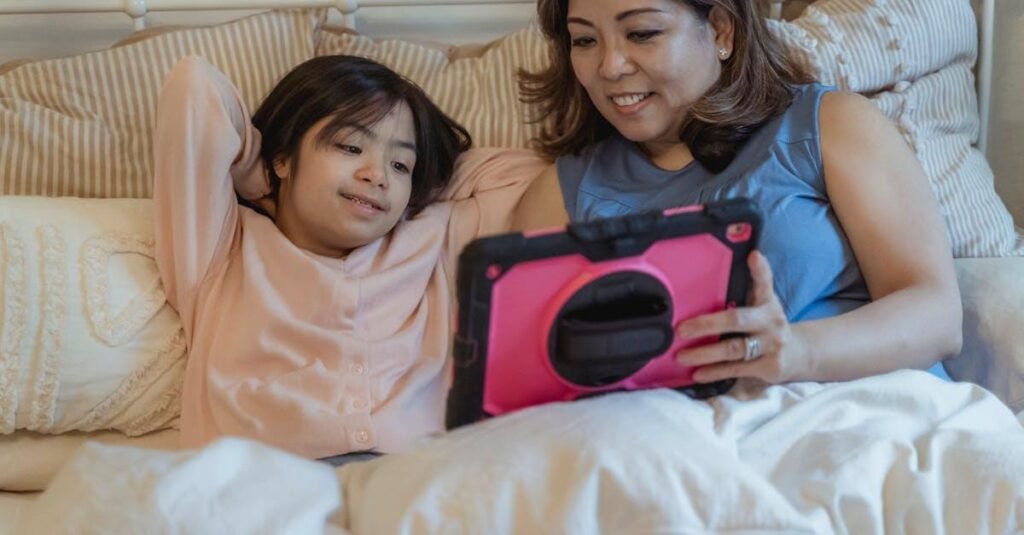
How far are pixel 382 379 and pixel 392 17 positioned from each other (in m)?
0.70

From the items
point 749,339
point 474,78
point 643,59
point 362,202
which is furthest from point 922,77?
point 362,202

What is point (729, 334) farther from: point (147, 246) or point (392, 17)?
point (392, 17)

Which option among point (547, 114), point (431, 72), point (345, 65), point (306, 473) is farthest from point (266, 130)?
point (306, 473)

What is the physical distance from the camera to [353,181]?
1.23 meters

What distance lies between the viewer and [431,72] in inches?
58.3

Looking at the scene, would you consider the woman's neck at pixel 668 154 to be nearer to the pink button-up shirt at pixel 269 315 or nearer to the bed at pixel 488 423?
the bed at pixel 488 423

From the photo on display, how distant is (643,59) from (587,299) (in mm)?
449

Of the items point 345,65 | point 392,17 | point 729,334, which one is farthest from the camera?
point 392,17

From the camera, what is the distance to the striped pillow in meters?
1.45

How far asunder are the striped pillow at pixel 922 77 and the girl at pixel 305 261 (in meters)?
0.60

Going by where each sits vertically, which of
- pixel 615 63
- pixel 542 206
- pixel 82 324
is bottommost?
pixel 82 324

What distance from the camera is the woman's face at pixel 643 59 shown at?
120 cm

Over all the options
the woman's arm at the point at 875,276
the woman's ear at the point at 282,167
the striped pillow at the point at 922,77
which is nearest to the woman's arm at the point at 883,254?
the woman's arm at the point at 875,276

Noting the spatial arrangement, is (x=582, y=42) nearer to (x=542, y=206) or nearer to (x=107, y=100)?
(x=542, y=206)
